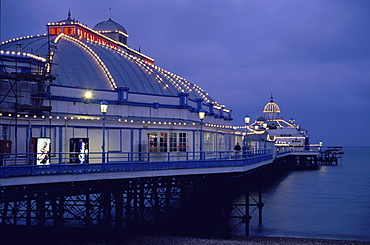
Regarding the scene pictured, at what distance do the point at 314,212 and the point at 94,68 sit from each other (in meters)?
24.3

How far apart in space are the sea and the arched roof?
1373 centimetres

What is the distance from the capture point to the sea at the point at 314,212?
34.6 m

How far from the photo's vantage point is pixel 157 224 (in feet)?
111

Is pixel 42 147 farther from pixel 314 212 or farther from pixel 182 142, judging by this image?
pixel 314 212

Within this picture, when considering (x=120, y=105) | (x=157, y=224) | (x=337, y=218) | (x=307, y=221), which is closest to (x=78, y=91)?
(x=120, y=105)

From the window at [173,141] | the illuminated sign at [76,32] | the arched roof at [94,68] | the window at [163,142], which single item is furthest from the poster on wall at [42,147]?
the illuminated sign at [76,32]

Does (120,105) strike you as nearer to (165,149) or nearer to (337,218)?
(165,149)

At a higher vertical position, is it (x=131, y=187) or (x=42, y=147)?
(x=42, y=147)

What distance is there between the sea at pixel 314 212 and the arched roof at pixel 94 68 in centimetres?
1373

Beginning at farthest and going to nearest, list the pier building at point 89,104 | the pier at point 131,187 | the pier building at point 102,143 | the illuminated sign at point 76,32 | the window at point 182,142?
the illuminated sign at point 76,32 → the window at point 182,142 → the pier building at point 89,104 → the pier building at point 102,143 → the pier at point 131,187

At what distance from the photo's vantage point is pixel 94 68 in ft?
123

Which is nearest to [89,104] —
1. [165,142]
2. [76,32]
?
[165,142]

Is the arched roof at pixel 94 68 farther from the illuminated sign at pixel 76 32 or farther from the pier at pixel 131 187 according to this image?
the pier at pixel 131 187

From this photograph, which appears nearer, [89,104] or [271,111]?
[89,104]
